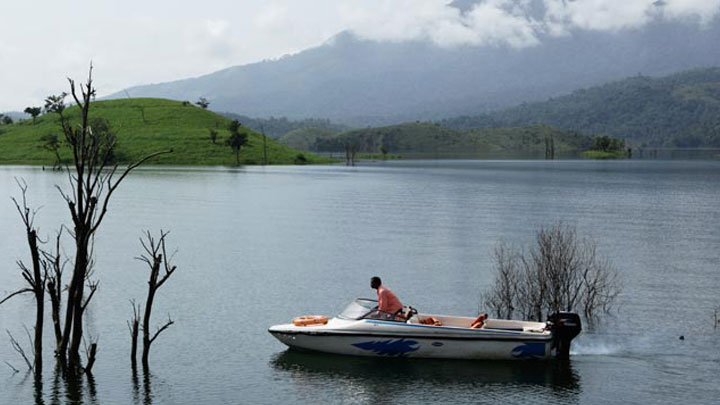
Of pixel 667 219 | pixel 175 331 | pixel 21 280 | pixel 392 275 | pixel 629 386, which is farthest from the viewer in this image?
pixel 667 219

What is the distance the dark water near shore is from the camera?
29.4m

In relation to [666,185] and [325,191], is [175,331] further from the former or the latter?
[666,185]

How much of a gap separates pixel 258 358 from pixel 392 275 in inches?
757

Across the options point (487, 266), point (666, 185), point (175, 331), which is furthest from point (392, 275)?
point (666, 185)

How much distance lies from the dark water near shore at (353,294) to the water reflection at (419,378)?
0.10 metres

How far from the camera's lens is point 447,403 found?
27734mm

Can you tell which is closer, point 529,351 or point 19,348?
point 19,348

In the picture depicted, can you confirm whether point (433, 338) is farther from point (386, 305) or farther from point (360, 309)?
point (360, 309)

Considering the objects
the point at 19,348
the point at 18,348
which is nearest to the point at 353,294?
the point at 18,348

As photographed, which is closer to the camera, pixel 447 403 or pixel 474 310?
pixel 447 403

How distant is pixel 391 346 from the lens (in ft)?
106

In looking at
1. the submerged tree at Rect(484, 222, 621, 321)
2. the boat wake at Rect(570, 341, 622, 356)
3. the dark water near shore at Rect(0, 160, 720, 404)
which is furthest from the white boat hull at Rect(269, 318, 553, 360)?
the submerged tree at Rect(484, 222, 621, 321)

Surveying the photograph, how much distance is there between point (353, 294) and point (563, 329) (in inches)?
616

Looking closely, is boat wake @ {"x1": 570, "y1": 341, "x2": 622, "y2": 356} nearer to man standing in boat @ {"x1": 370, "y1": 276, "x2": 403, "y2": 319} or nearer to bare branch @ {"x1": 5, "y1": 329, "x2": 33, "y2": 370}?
man standing in boat @ {"x1": 370, "y1": 276, "x2": 403, "y2": 319}
